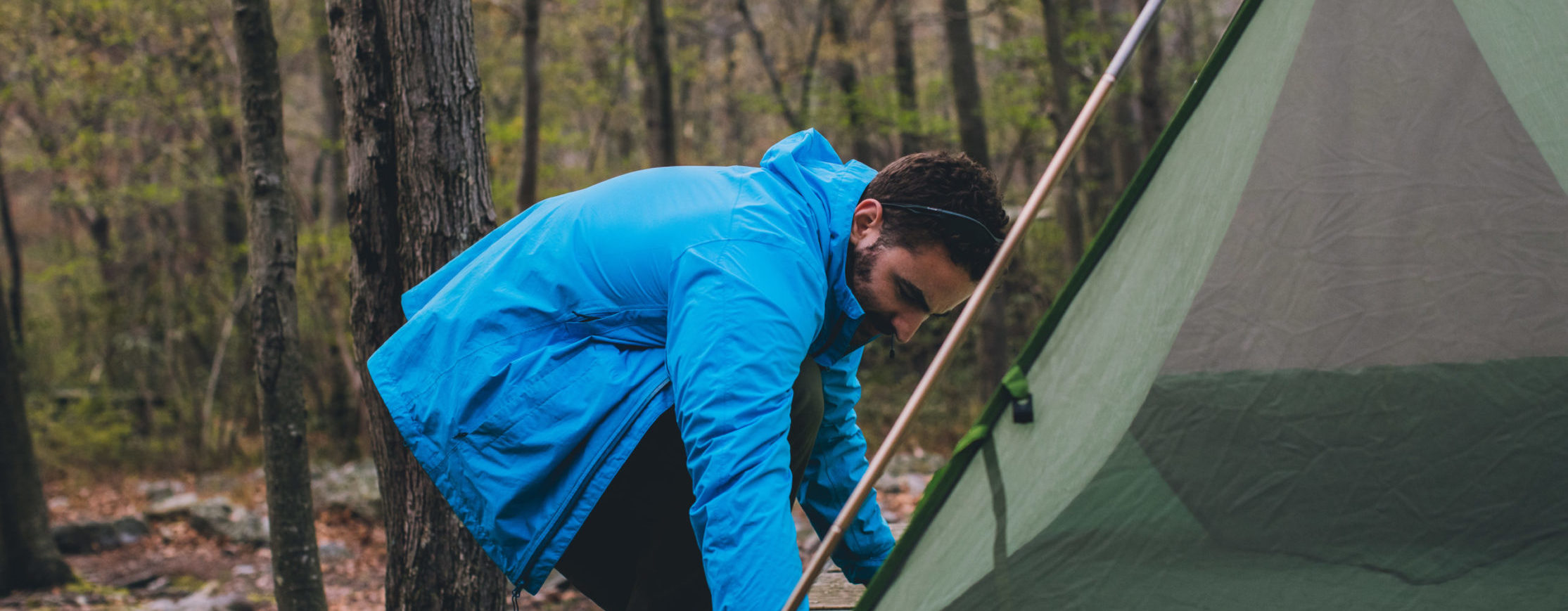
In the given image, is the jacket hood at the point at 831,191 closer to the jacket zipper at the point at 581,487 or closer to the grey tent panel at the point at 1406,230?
the jacket zipper at the point at 581,487

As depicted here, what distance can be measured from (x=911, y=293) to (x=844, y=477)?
25.7 inches

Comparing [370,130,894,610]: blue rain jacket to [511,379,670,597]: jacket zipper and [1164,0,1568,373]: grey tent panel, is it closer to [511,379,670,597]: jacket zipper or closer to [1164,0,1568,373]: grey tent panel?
[511,379,670,597]: jacket zipper

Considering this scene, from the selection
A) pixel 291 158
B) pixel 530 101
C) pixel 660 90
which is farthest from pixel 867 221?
pixel 291 158

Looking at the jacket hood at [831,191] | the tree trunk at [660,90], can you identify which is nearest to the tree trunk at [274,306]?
the jacket hood at [831,191]

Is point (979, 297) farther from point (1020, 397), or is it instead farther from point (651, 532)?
point (651, 532)

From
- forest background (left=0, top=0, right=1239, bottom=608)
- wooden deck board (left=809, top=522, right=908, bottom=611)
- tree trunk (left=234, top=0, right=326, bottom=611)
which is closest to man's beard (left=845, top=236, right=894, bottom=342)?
wooden deck board (left=809, top=522, right=908, bottom=611)

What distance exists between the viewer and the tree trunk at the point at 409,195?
2477mm

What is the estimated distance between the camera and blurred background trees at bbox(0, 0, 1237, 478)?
8078 mm

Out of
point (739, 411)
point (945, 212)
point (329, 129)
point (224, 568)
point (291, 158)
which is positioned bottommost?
point (224, 568)

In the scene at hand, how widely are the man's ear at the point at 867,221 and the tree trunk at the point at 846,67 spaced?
7630 millimetres

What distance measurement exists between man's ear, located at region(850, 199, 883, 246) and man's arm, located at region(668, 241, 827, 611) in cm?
24

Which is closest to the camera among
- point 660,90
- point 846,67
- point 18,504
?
point 18,504

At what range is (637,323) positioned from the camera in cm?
176

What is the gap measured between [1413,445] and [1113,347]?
0.44m
